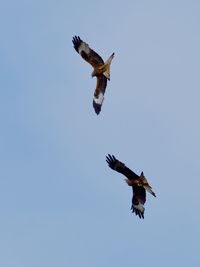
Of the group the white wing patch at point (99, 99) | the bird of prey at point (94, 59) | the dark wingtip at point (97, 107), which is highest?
the bird of prey at point (94, 59)

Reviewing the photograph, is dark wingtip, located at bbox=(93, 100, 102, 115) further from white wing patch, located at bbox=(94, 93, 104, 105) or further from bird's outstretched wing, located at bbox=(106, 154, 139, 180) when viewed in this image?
bird's outstretched wing, located at bbox=(106, 154, 139, 180)

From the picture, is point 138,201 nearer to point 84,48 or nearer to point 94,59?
point 94,59

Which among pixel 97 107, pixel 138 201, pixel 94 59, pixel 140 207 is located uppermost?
pixel 94 59

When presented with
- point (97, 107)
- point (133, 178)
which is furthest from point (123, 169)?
point (97, 107)

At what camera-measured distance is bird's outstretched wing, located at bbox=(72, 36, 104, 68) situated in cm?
4281

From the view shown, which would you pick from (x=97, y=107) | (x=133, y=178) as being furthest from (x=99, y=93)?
(x=133, y=178)

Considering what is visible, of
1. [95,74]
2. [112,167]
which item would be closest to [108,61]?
[95,74]

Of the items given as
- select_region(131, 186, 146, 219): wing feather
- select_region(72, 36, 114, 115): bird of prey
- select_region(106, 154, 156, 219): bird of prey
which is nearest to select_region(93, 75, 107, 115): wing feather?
select_region(72, 36, 114, 115): bird of prey

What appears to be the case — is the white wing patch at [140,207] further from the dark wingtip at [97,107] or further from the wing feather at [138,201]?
the dark wingtip at [97,107]

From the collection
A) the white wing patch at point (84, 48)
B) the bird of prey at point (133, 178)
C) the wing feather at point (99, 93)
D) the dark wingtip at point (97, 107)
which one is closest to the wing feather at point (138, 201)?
the bird of prey at point (133, 178)

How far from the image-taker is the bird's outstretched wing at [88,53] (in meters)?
42.8

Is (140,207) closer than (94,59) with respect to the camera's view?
No

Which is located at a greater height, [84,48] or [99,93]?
[84,48]

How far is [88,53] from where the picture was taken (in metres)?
42.8
